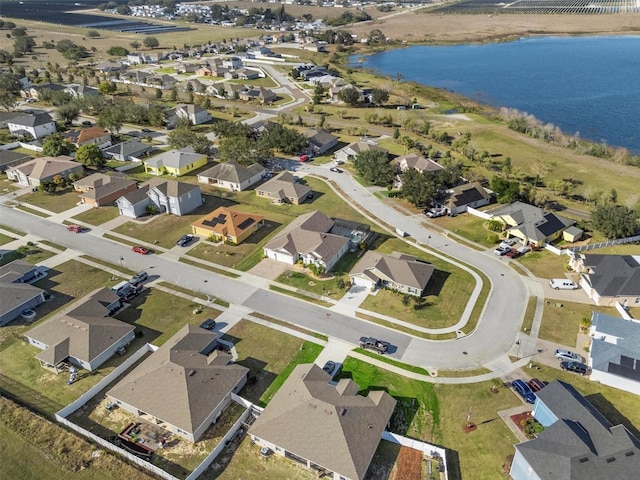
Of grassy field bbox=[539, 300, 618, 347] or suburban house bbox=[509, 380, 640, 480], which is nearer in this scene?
suburban house bbox=[509, 380, 640, 480]

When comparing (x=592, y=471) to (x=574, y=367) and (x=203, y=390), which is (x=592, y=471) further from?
(x=203, y=390)

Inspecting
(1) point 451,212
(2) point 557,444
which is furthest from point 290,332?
(1) point 451,212

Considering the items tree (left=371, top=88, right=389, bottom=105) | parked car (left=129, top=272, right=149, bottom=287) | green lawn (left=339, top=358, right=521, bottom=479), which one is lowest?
green lawn (left=339, top=358, right=521, bottom=479)

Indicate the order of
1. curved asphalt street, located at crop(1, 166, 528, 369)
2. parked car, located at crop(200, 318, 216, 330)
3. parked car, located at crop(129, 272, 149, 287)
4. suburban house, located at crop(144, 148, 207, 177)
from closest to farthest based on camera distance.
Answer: curved asphalt street, located at crop(1, 166, 528, 369) → parked car, located at crop(200, 318, 216, 330) → parked car, located at crop(129, 272, 149, 287) → suburban house, located at crop(144, 148, 207, 177)

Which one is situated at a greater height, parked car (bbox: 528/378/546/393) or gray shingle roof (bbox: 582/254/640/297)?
gray shingle roof (bbox: 582/254/640/297)

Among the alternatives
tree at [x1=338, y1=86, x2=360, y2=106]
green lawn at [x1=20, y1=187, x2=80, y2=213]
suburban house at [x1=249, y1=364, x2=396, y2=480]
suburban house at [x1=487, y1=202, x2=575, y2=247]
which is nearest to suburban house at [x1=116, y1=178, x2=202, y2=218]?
green lawn at [x1=20, y1=187, x2=80, y2=213]

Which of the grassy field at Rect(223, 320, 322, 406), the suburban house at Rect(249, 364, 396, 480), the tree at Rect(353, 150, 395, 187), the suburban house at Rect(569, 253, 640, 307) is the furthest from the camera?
the tree at Rect(353, 150, 395, 187)

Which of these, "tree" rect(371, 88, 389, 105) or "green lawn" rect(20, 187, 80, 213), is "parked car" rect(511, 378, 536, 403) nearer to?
Result: "green lawn" rect(20, 187, 80, 213)

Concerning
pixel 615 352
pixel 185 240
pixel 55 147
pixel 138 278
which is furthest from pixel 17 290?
pixel 615 352
